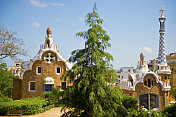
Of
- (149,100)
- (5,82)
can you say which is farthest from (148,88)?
(5,82)

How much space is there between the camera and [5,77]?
2280 centimetres

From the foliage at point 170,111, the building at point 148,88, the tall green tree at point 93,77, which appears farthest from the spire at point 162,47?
the tall green tree at point 93,77

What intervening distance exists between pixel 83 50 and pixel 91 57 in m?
0.67

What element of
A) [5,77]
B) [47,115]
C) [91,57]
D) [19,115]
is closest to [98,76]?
[91,57]

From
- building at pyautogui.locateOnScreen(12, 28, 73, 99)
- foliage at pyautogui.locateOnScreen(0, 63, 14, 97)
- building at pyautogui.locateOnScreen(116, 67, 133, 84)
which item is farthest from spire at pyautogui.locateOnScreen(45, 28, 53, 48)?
building at pyautogui.locateOnScreen(116, 67, 133, 84)

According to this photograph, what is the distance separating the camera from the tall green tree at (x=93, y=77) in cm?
994

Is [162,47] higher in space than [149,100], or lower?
higher

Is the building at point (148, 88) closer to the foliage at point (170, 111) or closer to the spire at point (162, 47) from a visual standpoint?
the spire at point (162, 47)

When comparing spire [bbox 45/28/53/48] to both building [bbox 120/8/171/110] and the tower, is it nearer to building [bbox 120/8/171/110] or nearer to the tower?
building [bbox 120/8/171/110]

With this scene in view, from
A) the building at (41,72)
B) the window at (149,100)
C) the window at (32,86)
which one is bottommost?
the window at (149,100)

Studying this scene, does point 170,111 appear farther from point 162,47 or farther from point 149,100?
point 162,47

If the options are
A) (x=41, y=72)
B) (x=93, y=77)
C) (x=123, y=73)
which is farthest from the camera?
(x=123, y=73)

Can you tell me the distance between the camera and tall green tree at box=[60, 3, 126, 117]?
9938 mm

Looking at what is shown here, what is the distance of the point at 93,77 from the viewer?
10039 millimetres
